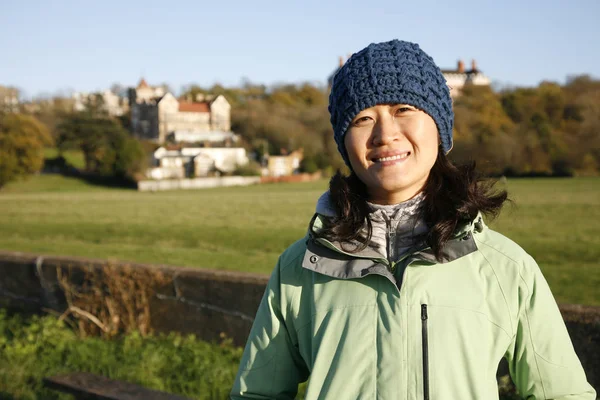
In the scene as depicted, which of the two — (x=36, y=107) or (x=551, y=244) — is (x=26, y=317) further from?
(x=36, y=107)

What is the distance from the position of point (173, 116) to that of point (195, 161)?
150 ft

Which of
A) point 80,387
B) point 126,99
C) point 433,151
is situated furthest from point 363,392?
point 126,99

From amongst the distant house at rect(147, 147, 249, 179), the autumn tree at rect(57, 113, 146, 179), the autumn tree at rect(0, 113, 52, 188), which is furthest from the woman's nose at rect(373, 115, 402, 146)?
the distant house at rect(147, 147, 249, 179)

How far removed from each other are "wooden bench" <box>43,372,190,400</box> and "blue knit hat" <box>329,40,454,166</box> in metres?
2.38

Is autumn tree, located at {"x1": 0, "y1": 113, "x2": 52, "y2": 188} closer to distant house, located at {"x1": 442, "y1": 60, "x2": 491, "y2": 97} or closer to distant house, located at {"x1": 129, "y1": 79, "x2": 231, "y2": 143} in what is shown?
distant house, located at {"x1": 129, "y1": 79, "x2": 231, "y2": 143}

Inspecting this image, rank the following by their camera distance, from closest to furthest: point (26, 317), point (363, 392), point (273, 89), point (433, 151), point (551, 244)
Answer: point (363, 392), point (433, 151), point (26, 317), point (551, 244), point (273, 89)

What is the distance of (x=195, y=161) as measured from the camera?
8988cm

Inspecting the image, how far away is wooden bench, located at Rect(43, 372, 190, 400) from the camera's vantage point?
3875mm

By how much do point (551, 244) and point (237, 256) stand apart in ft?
23.1

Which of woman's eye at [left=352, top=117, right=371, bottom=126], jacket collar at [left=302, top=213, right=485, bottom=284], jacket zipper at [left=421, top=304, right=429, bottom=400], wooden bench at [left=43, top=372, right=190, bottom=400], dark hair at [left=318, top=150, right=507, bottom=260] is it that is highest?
woman's eye at [left=352, top=117, right=371, bottom=126]

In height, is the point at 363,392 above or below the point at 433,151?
below

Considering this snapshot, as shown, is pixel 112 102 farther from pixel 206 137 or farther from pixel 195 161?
pixel 195 161

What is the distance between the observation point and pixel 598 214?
77.8ft

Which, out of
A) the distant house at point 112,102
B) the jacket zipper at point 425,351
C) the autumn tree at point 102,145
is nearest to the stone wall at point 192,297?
the jacket zipper at point 425,351
